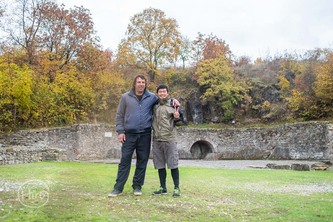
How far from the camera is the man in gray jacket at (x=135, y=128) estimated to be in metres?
6.23

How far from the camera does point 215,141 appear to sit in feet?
93.3

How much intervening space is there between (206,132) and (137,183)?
896 inches

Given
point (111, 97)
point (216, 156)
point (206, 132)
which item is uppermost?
point (111, 97)

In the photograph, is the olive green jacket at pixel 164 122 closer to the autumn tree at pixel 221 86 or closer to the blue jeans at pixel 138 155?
the blue jeans at pixel 138 155

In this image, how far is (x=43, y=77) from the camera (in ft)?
82.8

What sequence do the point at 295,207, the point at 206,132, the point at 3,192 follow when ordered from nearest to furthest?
the point at 295,207
the point at 3,192
the point at 206,132

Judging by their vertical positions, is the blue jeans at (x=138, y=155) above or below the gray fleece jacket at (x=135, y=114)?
below

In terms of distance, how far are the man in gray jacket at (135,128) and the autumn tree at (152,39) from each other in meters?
26.2

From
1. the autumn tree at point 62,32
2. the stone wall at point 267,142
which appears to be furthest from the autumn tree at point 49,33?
the stone wall at point 267,142

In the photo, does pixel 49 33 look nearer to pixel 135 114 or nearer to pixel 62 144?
pixel 62 144

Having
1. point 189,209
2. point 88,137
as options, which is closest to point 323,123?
point 88,137

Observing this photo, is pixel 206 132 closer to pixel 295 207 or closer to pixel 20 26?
pixel 20 26

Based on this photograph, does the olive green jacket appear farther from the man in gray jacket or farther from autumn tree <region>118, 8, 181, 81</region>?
autumn tree <region>118, 8, 181, 81</region>

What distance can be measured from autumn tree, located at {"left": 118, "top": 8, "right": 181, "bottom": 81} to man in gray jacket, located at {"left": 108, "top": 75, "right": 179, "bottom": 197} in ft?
86.1
